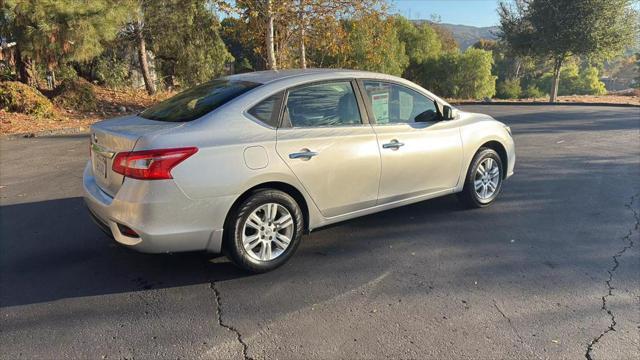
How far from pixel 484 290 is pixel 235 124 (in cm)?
226

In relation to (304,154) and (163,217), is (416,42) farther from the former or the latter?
(163,217)

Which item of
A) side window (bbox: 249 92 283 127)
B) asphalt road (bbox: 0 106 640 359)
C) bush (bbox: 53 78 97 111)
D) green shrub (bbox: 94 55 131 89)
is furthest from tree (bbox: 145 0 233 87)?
side window (bbox: 249 92 283 127)

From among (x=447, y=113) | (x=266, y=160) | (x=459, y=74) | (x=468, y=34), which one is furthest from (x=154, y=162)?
(x=468, y=34)

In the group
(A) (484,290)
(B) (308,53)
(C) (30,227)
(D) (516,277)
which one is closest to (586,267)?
(D) (516,277)

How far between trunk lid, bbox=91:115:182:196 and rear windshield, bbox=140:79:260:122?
0.47 ft

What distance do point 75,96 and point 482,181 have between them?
1370 cm

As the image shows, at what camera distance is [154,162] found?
3.24 metres

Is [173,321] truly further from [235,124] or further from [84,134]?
[84,134]

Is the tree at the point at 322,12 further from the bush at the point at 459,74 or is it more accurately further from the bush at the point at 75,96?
the bush at the point at 459,74

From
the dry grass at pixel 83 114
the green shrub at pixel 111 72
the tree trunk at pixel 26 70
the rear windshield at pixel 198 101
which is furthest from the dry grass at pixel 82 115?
the rear windshield at pixel 198 101

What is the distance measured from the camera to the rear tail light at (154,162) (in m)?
3.24

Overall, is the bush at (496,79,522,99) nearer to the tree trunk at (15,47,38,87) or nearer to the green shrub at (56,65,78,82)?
the green shrub at (56,65,78,82)

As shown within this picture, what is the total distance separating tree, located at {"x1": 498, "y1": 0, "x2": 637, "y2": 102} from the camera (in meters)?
23.6

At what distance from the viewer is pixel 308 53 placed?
25.7m
